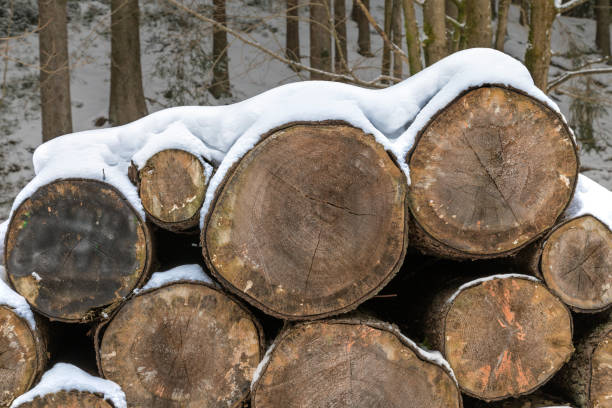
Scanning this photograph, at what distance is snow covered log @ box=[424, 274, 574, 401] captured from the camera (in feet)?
6.70

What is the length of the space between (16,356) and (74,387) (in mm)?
284

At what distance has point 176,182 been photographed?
195 centimetres

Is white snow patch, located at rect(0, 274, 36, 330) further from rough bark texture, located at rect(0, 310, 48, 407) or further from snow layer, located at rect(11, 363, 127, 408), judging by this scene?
snow layer, located at rect(11, 363, 127, 408)

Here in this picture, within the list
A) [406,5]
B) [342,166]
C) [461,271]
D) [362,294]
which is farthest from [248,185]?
[406,5]

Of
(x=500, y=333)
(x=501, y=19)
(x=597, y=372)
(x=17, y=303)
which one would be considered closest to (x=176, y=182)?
(x=17, y=303)

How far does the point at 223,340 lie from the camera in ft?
6.73

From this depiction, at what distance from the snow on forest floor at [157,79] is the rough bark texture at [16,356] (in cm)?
538

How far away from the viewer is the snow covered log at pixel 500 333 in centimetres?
204

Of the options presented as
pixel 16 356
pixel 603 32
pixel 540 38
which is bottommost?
pixel 603 32

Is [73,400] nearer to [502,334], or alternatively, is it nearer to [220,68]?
[502,334]

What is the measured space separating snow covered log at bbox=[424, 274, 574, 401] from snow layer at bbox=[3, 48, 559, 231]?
653mm

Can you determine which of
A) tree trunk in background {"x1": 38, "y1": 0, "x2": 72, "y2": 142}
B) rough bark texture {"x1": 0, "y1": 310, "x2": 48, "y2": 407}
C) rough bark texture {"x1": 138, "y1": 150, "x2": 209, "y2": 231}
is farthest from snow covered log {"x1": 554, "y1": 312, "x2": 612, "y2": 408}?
tree trunk in background {"x1": 38, "y1": 0, "x2": 72, "y2": 142}

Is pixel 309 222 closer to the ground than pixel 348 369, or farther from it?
farther from it

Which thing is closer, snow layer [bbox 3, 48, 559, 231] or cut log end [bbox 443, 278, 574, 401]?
snow layer [bbox 3, 48, 559, 231]
